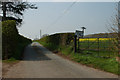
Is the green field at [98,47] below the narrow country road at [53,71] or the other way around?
the other way around

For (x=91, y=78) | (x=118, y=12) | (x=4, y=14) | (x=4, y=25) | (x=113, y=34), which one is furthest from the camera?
(x=4, y=14)

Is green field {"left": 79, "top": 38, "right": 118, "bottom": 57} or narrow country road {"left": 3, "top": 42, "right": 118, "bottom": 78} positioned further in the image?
green field {"left": 79, "top": 38, "right": 118, "bottom": 57}

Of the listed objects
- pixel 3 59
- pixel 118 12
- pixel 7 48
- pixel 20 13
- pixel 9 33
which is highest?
pixel 20 13

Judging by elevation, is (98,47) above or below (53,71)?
above

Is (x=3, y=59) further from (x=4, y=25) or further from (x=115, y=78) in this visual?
(x=115, y=78)

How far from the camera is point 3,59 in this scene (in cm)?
1451

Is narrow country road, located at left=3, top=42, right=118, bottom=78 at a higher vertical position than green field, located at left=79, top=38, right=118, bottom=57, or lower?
lower

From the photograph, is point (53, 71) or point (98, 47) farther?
point (98, 47)

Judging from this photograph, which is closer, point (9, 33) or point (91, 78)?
point (91, 78)

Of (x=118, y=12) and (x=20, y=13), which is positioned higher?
(x=20, y=13)

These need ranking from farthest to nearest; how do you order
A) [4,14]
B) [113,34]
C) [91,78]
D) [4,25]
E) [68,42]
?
[4,14] → [68,42] → [4,25] → [113,34] → [91,78]

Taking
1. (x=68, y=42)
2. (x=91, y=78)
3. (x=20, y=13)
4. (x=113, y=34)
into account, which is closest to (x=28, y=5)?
(x=20, y=13)

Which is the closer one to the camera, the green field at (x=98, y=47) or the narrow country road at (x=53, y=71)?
the narrow country road at (x=53, y=71)

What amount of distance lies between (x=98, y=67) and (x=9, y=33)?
8338 mm
